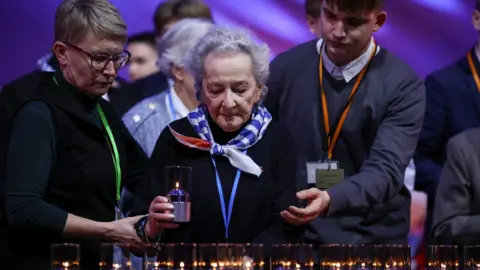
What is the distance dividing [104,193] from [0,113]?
1003 mm

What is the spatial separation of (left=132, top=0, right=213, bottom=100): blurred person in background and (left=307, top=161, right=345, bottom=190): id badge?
153 centimetres

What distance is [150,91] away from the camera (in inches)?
228

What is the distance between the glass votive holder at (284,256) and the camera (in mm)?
3143

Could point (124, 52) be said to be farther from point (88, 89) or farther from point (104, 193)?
point (104, 193)

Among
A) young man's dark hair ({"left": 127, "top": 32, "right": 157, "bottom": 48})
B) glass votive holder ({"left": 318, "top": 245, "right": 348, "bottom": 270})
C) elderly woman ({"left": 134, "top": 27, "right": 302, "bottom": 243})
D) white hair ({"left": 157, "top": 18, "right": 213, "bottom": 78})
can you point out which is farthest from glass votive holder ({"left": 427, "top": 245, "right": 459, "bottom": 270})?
young man's dark hair ({"left": 127, "top": 32, "right": 157, "bottom": 48})

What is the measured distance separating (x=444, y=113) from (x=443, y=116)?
0.05 ft

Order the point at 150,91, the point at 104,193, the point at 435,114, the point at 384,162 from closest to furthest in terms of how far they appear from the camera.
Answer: the point at 104,193
the point at 384,162
the point at 435,114
the point at 150,91

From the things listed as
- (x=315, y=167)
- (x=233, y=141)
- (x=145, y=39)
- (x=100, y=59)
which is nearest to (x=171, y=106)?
(x=315, y=167)

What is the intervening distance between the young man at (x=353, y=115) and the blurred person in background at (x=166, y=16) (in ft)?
4.26

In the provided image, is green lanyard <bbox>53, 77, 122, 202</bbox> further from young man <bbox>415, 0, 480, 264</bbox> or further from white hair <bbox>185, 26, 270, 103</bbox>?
young man <bbox>415, 0, 480, 264</bbox>

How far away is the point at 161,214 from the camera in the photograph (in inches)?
132

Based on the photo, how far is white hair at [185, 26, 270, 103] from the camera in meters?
3.81

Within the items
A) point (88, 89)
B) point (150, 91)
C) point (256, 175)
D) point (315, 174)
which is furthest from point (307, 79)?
point (150, 91)

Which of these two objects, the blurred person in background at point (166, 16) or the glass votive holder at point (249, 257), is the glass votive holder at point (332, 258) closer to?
the glass votive holder at point (249, 257)
